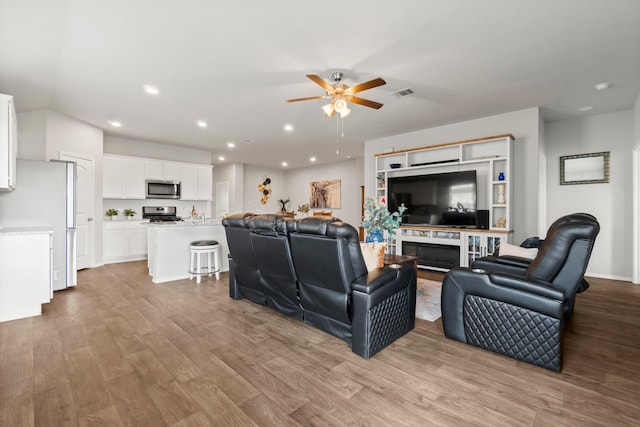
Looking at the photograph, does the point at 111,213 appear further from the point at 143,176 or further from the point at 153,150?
the point at 153,150

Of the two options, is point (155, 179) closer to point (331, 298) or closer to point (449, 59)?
point (331, 298)

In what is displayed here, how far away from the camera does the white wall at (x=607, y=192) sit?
15.3 ft

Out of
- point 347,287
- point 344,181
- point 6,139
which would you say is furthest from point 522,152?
point 6,139

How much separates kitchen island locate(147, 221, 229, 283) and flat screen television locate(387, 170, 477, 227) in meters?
3.73

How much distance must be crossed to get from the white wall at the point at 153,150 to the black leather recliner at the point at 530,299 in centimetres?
705

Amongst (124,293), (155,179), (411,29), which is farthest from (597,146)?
(155,179)

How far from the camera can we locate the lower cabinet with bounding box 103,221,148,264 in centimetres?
594

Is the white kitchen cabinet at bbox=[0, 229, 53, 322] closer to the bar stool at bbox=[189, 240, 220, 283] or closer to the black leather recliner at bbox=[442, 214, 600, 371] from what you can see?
the bar stool at bbox=[189, 240, 220, 283]

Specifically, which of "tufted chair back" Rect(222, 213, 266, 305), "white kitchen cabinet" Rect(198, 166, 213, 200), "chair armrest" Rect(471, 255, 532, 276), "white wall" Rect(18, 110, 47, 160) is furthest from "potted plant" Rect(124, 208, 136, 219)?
"chair armrest" Rect(471, 255, 532, 276)

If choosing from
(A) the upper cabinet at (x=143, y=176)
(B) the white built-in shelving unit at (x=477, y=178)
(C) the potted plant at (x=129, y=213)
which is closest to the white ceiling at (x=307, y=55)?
(B) the white built-in shelving unit at (x=477, y=178)

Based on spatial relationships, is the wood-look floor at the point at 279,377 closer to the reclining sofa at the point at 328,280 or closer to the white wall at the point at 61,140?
the reclining sofa at the point at 328,280

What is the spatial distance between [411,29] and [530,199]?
369cm

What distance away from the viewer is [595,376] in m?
1.97

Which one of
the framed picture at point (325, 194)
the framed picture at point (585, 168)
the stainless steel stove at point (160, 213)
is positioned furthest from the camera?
the framed picture at point (325, 194)
